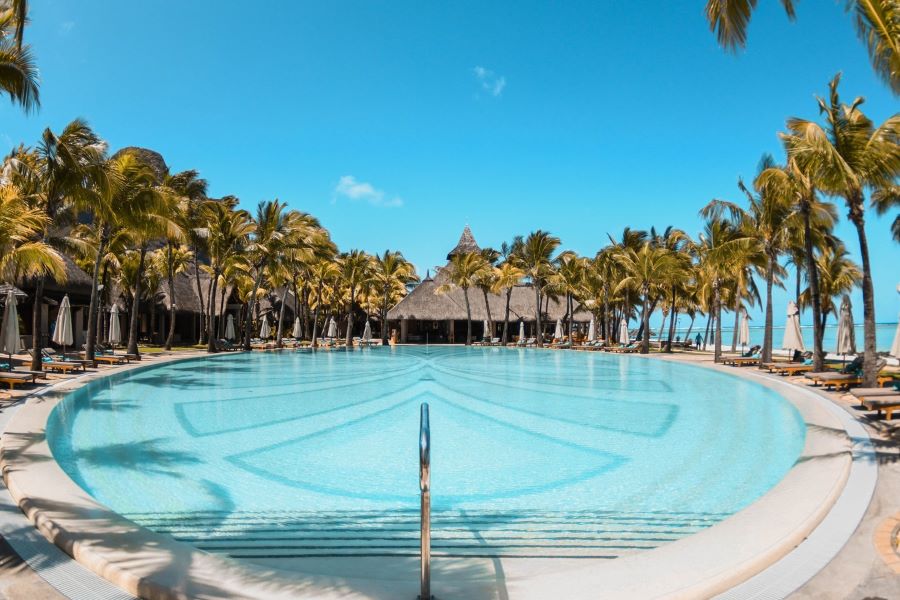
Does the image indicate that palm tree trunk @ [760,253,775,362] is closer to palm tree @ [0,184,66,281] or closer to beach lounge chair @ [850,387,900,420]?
beach lounge chair @ [850,387,900,420]

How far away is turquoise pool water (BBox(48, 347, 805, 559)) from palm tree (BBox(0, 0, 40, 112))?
4.55 m

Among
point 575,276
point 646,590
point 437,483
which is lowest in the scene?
point 437,483

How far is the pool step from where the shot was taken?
4438mm

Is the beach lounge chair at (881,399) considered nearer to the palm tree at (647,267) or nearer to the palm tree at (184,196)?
the palm tree at (647,267)

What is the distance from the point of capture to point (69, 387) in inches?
485

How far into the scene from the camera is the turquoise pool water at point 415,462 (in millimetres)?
4988

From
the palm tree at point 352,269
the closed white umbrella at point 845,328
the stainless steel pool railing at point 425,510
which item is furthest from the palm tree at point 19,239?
the palm tree at point 352,269

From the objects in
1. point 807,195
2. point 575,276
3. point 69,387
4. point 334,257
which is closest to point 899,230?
point 807,195

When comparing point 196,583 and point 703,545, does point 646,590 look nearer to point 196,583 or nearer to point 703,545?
point 703,545

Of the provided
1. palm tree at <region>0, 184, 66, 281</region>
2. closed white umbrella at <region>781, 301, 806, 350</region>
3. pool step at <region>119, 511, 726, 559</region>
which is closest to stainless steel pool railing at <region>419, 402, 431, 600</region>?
pool step at <region>119, 511, 726, 559</region>

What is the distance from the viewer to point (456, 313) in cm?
4284

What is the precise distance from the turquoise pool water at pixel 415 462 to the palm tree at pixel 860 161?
8.59ft

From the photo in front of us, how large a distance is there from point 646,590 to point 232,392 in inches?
495

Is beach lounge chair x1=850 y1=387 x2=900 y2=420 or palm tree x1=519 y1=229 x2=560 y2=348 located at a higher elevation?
palm tree x1=519 y1=229 x2=560 y2=348
